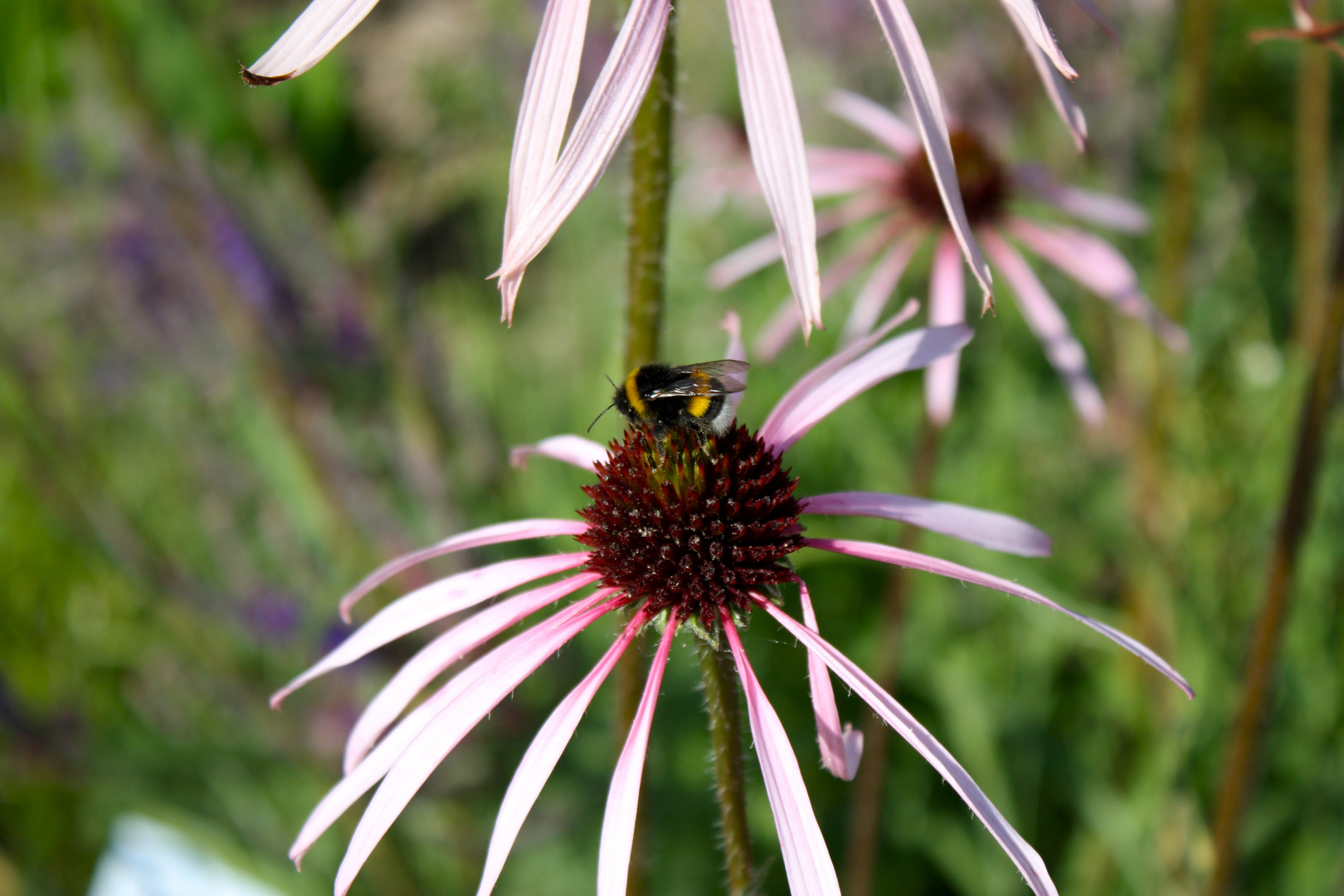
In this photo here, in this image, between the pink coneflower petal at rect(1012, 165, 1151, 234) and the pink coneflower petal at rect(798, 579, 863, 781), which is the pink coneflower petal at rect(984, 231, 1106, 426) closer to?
the pink coneflower petal at rect(1012, 165, 1151, 234)

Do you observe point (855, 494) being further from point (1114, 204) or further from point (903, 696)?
point (903, 696)

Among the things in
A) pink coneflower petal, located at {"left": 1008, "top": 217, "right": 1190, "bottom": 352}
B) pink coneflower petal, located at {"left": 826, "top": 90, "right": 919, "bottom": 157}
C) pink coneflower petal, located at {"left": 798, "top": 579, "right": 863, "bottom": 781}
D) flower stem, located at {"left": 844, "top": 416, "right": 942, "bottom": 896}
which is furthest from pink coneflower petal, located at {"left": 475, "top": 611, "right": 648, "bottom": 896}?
pink coneflower petal, located at {"left": 826, "top": 90, "right": 919, "bottom": 157}

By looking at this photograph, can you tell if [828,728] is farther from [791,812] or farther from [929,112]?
[929,112]

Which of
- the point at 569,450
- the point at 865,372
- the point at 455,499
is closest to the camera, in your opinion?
the point at 865,372

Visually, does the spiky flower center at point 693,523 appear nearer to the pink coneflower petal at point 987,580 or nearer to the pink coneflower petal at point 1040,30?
the pink coneflower petal at point 987,580

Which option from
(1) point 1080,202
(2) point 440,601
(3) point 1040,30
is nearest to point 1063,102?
(3) point 1040,30

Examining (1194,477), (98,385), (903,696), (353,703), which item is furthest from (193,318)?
(1194,477)
